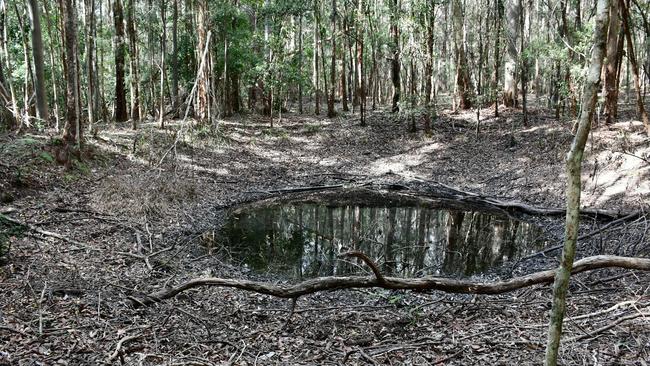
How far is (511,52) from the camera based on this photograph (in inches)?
834

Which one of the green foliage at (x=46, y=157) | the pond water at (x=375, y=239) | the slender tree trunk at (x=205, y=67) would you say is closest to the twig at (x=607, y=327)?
the pond water at (x=375, y=239)

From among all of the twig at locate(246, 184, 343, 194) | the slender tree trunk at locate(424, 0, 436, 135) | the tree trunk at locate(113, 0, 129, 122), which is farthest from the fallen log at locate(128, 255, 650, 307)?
the tree trunk at locate(113, 0, 129, 122)

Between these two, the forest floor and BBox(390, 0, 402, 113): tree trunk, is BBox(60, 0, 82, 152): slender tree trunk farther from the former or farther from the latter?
BBox(390, 0, 402, 113): tree trunk

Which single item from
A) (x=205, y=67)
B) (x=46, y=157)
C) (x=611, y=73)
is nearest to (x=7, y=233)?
(x=46, y=157)

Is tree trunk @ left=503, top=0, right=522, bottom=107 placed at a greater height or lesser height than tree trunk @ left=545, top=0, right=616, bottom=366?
greater

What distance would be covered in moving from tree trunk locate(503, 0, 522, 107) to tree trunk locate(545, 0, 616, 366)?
17.4 meters

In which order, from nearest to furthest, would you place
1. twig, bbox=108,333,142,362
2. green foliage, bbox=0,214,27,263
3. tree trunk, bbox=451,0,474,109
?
twig, bbox=108,333,142,362 < green foliage, bbox=0,214,27,263 < tree trunk, bbox=451,0,474,109

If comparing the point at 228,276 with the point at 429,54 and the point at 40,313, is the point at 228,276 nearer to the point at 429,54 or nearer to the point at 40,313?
the point at 40,313

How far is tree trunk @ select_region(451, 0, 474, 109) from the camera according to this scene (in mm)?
22073

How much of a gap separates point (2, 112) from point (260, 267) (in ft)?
36.4

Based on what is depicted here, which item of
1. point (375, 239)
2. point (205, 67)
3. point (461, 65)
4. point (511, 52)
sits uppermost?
point (511, 52)

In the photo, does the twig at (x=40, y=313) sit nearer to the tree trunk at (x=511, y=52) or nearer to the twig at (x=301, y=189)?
the twig at (x=301, y=189)

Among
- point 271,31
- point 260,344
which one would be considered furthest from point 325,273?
point 271,31

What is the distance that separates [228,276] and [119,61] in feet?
54.1
